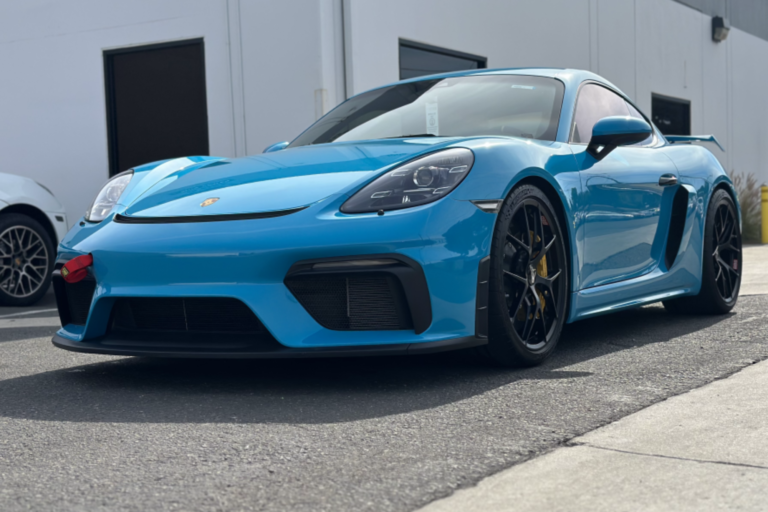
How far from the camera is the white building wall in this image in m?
8.78

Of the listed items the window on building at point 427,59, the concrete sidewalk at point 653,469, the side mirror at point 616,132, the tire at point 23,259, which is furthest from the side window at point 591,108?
the window on building at point 427,59

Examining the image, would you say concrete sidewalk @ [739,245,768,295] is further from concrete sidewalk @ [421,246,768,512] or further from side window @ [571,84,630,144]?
concrete sidewalk @ [421,246,768,512]

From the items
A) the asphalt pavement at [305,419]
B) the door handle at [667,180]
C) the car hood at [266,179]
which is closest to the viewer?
the asphalt pavement at [305,419]

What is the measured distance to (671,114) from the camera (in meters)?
15.9

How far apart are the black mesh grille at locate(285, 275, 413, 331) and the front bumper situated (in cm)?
3

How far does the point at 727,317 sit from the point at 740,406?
2.38 m

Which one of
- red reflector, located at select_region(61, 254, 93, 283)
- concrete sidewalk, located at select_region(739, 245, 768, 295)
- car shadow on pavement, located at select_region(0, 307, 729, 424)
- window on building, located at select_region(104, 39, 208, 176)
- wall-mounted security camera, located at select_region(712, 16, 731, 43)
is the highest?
wall-mounted security camera, located at select_region(712, 16, 731, 43)

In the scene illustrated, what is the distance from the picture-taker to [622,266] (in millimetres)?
4172

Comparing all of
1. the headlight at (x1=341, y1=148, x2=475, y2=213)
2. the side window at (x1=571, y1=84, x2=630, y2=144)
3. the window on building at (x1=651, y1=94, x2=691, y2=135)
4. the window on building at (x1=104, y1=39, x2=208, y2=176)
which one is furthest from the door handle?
the window on building at (x1=651, y1=94, x2=691, y2=135)

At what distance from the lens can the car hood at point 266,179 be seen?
326 cm

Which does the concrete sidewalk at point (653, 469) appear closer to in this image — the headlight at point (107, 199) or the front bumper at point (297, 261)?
the front bumper at point (297, 261)

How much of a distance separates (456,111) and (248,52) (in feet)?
17.6

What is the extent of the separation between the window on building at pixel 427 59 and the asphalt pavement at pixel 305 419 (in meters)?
5.87

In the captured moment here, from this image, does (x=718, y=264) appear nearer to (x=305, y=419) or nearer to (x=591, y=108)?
(x=591, y=108)
